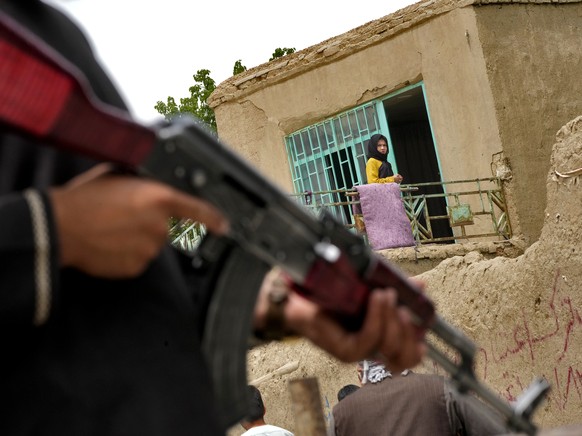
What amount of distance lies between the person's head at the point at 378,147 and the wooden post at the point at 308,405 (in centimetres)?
1008

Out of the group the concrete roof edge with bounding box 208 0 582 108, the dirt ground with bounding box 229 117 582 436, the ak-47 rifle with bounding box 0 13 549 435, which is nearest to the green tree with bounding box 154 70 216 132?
the concrete roof edge with bounding box 208 0 582 108

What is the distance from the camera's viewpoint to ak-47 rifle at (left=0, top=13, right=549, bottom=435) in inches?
57.6

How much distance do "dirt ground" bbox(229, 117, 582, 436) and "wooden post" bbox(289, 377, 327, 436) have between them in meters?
3.54

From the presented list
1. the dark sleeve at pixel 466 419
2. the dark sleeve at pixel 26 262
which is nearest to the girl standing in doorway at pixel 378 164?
the dark sleeve at pixel 466 419

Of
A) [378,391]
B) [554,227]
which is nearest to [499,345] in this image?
[554,227]

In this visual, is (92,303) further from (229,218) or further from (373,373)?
(373,373)

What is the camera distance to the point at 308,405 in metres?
4.85

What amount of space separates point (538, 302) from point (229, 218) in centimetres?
697

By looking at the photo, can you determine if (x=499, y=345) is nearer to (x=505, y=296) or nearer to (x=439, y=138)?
(x=505, y=296)

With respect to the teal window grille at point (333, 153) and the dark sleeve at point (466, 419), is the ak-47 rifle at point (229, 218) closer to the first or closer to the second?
the dark sleeve at point (466, 419)

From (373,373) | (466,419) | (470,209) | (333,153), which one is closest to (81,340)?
(466,419)

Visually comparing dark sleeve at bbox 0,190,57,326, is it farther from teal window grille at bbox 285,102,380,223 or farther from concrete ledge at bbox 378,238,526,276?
teal window grille at bbox 285,102,380,223

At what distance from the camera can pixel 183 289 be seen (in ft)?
5.89

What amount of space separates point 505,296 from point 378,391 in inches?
128
